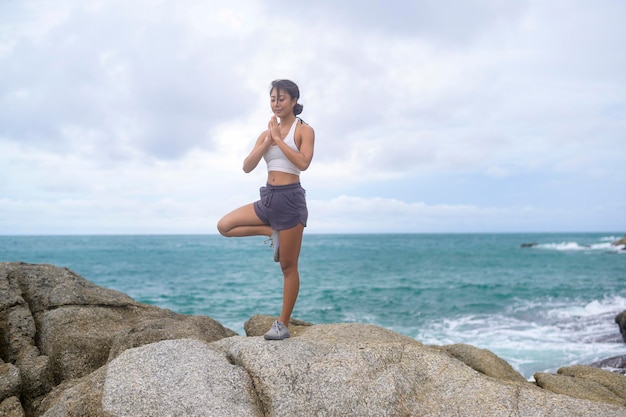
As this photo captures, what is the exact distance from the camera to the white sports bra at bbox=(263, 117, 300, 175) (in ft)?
18.1

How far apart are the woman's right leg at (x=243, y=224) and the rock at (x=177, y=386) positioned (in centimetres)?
145

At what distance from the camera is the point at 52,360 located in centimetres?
641

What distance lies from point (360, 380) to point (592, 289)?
29.7 m

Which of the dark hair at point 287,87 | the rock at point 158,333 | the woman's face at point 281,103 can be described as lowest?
the rock at point 158,333

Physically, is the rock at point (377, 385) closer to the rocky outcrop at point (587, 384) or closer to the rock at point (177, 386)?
the rock at point (177, 386)

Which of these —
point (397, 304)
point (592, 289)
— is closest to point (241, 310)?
point (397, 304)

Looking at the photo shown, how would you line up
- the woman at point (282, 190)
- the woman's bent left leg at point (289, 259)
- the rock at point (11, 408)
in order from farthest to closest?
the woman's bent left leg at point (289, 259)
the woman at point (282, 190)
the rock at point (11, 408)

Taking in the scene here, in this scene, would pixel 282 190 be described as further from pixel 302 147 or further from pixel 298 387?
pixel 298 387

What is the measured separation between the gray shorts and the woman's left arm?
307 mm

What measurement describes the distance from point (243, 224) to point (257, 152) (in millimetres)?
868

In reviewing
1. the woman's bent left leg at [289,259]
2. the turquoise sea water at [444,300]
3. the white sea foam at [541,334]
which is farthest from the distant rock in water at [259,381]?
the turquoise sea water at [444,300]

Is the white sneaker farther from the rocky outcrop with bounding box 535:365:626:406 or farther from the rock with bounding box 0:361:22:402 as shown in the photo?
the rocky outcrop with bounding box 535:365:626:406

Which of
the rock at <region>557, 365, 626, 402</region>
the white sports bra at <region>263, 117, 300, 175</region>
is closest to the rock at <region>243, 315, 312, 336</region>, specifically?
the white sports bra at <region>263, 117, 300, 175</region>

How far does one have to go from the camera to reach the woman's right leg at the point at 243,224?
228 inches
